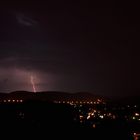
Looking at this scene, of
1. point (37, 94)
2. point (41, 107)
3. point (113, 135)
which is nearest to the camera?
point (113, 135)

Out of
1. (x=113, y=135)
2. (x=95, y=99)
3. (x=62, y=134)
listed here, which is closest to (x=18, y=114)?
(x=62, y=134)

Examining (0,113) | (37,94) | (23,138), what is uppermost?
(37,94)

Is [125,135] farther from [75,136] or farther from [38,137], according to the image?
[38,137]

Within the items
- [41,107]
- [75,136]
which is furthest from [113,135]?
[41,107]

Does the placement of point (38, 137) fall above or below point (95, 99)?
below

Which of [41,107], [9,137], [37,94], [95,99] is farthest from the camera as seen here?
[95,99]

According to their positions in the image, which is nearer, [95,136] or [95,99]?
[95,136]

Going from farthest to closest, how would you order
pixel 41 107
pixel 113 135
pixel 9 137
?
pixel 41 107 → pixel 113 135 → pixel 9 137

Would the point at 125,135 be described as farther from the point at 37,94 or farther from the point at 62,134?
the point at 37,94

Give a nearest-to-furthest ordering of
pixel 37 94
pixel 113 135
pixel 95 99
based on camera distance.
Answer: pixel 113 135, pixel 37 94, pixel 95 99
